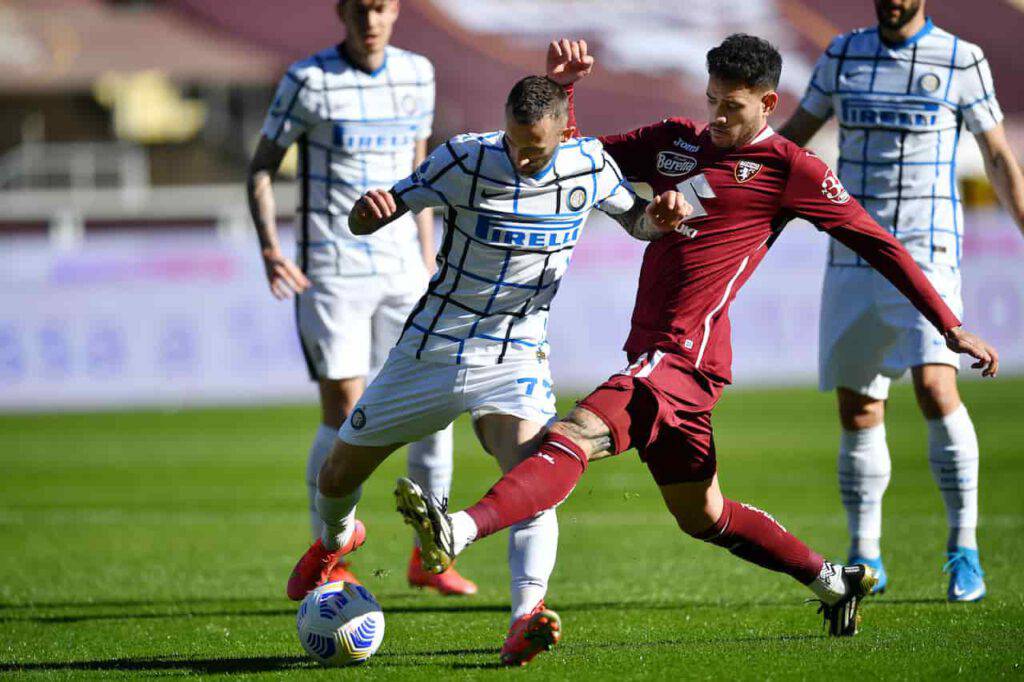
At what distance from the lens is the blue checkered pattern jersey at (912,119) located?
6.37 meters

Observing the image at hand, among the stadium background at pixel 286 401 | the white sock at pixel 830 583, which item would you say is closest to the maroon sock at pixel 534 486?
the stadium background at pixel 286 401

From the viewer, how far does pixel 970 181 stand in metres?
20.6

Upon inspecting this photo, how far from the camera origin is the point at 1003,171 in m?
6.35

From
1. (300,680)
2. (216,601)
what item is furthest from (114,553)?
(300,680)

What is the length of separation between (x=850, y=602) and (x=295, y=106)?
323 cm

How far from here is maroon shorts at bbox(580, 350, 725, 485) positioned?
4.89 meters

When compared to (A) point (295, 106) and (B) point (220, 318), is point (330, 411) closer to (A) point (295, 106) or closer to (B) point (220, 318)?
(A) point (295, 106)

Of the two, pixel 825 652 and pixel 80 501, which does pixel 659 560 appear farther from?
pixel 80 501

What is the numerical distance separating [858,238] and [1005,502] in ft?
15.6

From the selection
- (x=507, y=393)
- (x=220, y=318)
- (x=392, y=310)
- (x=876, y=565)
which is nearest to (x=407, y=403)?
(x=507, y=393)

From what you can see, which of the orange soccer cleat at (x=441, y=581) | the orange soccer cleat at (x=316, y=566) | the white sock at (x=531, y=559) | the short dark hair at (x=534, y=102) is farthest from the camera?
the orange soccer cleat at (x=441, y=581)

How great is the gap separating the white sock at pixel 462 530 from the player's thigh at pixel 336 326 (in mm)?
2344

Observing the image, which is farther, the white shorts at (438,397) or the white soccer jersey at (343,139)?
the white soccer jersey at (343,139)

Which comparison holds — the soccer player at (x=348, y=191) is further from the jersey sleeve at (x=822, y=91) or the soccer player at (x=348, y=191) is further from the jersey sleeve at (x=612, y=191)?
the jersey sleeve at (x=822, y=91)
